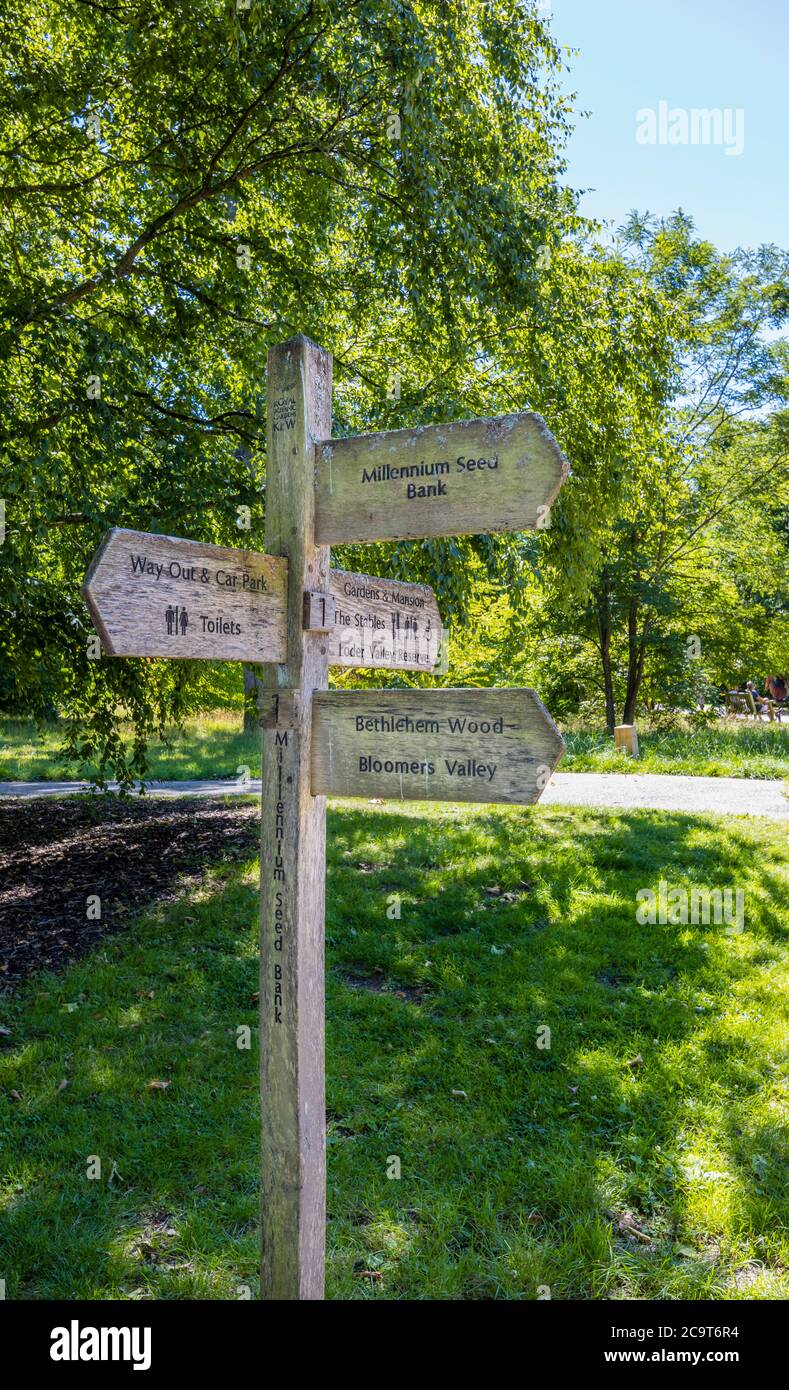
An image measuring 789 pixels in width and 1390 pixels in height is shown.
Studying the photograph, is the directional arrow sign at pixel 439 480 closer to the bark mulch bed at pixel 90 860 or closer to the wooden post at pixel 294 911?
the wooden post at pixel 294 911

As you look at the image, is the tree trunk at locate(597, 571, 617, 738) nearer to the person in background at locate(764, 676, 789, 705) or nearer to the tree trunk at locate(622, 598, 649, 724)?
the tree trunk at locate(622, 598, 649, 724)

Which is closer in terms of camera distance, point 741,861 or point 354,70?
point 354,70

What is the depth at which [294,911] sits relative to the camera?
7.52ft

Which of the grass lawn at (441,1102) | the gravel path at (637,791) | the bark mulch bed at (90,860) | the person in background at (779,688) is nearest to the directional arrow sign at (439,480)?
the grass lawn at (441,1102)

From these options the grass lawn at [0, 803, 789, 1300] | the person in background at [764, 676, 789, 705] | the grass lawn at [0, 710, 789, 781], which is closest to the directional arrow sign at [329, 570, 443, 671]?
the grass lawn at [0, 803, 789, 1300]

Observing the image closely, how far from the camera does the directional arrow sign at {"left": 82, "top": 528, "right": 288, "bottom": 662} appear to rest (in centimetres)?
190

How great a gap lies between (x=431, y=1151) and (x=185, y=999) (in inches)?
73.1

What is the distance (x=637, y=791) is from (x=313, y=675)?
9484 mm

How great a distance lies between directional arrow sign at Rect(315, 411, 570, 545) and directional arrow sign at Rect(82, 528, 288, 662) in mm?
260

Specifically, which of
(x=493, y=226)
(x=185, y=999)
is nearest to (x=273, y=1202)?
(x=185, y=999)

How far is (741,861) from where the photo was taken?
285 inches

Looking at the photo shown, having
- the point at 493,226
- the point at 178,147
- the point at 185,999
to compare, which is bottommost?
the point at 185,999
